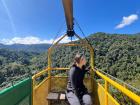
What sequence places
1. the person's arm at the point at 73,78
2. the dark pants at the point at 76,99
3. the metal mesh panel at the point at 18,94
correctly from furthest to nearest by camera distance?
the person's arm at the point at 73,78 → the dark pants at the point at 76,99 → the metal mesh panel at the point at 18,94

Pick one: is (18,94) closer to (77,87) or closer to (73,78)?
(73,78)

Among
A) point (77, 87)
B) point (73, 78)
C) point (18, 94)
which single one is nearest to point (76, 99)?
point (77, 87)

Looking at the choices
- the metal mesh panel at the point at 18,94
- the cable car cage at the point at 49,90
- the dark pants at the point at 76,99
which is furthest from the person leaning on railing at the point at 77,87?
the metal mesh panel at the point at 18,94

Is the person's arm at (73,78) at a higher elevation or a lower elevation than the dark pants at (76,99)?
higher

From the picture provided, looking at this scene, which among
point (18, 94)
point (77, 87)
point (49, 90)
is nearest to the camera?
point (18, 94)

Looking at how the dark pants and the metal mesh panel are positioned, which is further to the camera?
the dark pants

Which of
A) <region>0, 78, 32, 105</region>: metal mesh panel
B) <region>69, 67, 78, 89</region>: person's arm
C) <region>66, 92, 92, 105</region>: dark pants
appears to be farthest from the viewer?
<region>69, 67, 78, 89</region>: person's arm

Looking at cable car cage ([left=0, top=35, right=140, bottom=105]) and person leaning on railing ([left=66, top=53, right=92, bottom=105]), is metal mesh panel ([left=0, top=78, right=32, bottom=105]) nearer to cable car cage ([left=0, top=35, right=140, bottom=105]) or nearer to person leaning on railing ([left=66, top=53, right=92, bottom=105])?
cable car cage ([left=0, top=35, right=140, bottom=105])

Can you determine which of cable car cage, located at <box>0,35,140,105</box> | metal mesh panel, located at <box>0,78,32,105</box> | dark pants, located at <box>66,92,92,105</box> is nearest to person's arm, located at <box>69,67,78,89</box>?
dark pants, located at <box>66,92,92,105</box>

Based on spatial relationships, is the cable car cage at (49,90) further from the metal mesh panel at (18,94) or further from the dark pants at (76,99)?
the dark pants at (76,99)

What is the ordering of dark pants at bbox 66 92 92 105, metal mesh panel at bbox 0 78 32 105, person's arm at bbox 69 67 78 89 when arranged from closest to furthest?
1. metal mesh panel at bbox 0 78 32 105
2. dark pants at bbox 66 92 92 105
3. person's arm at bbox 69 67 78 89

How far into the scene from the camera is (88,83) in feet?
21.0

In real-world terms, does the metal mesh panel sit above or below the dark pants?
above

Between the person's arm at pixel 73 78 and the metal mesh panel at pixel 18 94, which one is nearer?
the metal mesh panel at pixel 18 94
